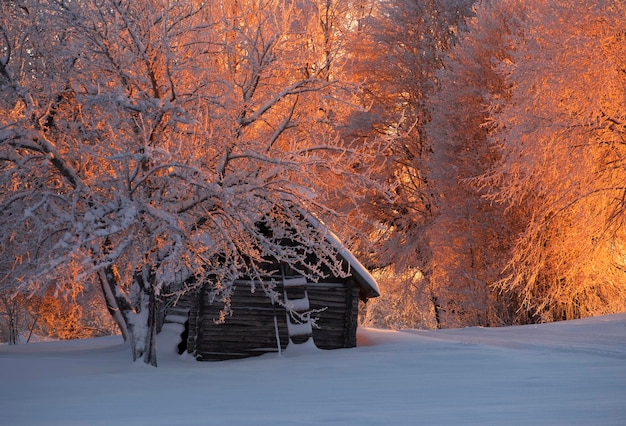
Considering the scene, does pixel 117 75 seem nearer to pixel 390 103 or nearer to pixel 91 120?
pixel 91 120

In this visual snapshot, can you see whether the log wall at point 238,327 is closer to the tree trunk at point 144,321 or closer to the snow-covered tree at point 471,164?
the tree trunk at point 144,321

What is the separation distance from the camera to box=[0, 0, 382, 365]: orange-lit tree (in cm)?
1203

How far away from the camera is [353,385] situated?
1241 centimetres

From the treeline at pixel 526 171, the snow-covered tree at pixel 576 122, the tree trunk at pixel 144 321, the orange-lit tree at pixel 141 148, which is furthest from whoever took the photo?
the treeline at pixel 526 171

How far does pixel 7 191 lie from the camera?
13523 millimetres

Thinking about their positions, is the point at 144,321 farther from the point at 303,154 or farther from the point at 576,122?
the point at 576,122

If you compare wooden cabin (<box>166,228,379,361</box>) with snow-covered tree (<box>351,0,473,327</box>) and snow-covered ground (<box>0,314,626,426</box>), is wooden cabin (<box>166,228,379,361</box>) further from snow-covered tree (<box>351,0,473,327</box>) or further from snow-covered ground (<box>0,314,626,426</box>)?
snow-covered tree (<box>351,0,473,327</box>)

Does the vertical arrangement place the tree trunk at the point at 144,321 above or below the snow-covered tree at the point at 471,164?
below

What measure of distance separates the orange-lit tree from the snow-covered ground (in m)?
1.51

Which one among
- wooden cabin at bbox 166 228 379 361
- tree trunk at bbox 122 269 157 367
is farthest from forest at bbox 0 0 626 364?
wooden cabin at bbox 166 228 379 361

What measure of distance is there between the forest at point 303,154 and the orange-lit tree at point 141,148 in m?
0.06

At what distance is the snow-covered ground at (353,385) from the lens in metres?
9.42

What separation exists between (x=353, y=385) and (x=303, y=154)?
4.21 metres

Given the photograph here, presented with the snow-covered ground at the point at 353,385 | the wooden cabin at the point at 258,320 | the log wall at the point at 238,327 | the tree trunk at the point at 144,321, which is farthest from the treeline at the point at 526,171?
the tree trunk at the point at 144,321
